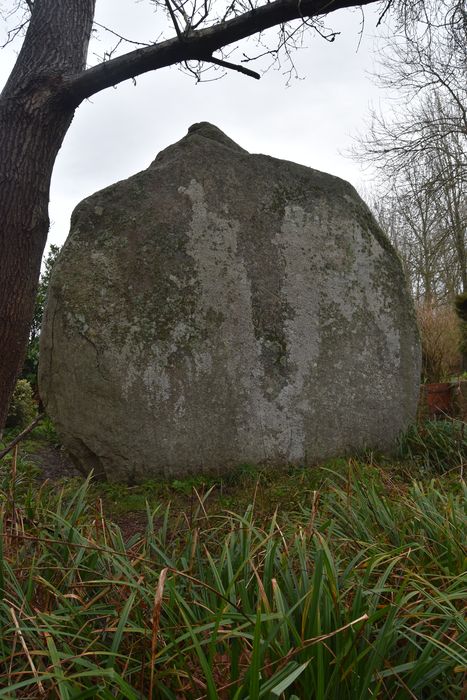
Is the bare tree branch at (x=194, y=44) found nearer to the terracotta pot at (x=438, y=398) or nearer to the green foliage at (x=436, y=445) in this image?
the green foliage at (x=436, y=445)

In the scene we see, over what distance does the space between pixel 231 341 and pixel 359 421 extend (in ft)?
3.66

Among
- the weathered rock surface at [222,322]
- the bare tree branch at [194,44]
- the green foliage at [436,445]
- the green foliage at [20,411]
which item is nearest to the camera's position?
the bare tree branch at [194,44]

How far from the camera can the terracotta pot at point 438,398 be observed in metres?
5.91

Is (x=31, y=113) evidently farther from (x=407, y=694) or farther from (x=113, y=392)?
(x=407, y=694)

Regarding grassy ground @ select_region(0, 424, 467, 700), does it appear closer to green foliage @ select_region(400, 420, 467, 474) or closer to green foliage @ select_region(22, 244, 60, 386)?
green foliage @ select_region(400, 420, 467, 474)

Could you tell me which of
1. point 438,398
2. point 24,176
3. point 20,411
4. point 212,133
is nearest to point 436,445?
point 438,398

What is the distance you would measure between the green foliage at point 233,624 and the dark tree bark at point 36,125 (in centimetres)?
91

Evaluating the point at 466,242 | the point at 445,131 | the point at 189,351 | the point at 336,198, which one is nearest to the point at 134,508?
the point at 189,351

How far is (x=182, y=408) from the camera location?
4.07 meters

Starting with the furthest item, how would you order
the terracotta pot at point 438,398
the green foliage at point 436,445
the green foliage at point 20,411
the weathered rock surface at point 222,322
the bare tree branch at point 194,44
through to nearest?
the green foliage at point 20,411 < the terracotta pot at point 438,398 < the green foliage at point 436,445 < the weathered rock surface at point 222,322 < the bare tree branch at point 194,44

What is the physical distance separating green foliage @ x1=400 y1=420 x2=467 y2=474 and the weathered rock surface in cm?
14

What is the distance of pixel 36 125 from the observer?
2.64 m

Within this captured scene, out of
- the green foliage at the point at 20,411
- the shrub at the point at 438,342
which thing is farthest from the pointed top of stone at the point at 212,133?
the green foliage at the point at 20,411

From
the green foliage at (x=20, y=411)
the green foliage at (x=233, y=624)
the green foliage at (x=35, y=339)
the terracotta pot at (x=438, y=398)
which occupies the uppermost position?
the green foliage at (x=35, y=339)
